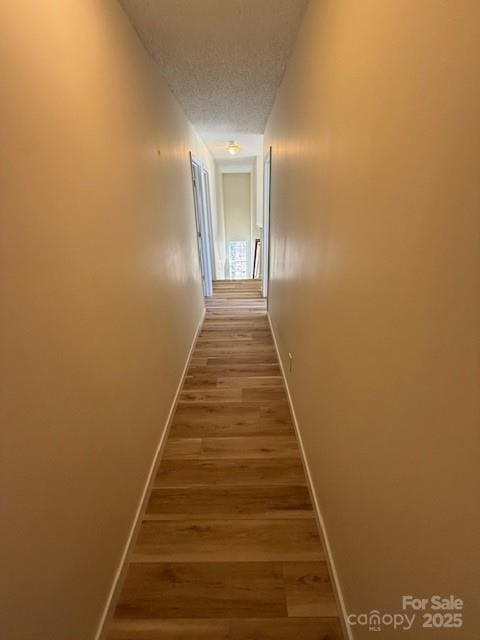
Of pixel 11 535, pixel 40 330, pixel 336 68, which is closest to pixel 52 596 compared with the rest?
pixel 11 535

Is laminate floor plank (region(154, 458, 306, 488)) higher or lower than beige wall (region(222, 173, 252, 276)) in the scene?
lower

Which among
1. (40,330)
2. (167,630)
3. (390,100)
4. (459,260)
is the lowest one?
(167,630)

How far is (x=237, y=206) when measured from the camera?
31.0 ft

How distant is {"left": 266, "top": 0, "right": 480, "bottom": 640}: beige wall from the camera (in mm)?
517

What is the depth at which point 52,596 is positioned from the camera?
0.86 meters

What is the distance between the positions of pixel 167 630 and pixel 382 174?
1.82m

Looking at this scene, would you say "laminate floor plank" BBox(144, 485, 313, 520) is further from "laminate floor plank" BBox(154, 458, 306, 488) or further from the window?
the window

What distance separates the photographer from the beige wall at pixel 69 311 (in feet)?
2.42

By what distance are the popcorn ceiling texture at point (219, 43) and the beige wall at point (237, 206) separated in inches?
254

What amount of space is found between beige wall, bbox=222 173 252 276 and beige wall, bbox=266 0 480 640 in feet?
27.0

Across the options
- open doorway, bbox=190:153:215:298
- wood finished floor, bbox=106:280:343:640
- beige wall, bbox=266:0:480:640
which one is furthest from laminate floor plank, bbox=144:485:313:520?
open doorway, bbox=190:153:215:298

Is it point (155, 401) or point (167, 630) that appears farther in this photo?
point (155, 401)

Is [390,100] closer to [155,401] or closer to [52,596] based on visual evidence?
[52,596]

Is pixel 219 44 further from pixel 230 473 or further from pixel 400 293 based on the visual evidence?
pixel 230 473
